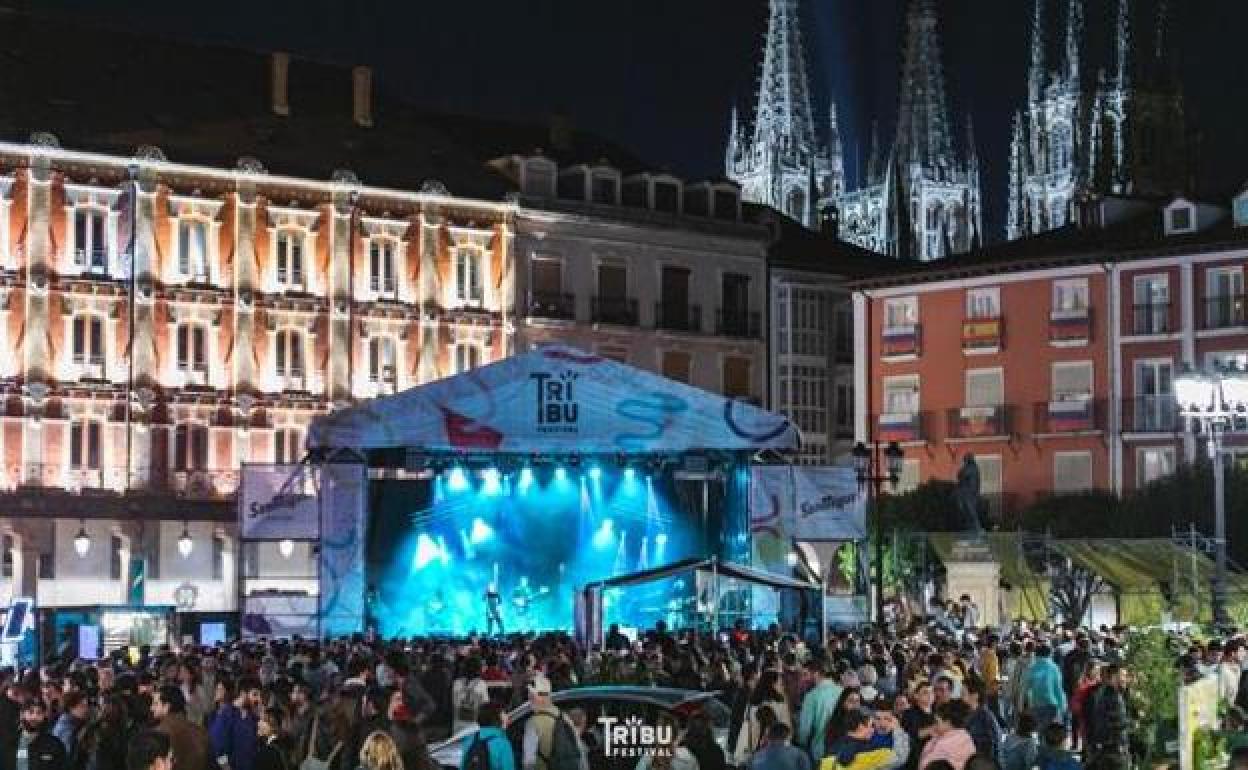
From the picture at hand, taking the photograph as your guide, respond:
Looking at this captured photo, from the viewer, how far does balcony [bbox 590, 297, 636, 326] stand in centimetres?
7594

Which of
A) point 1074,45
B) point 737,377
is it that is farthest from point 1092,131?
point 737,377

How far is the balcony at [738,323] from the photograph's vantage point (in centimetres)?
7975

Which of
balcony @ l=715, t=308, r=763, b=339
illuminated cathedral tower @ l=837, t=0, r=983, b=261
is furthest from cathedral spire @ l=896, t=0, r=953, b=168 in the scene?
balcony @ l=715, t=308, r=763, b=339

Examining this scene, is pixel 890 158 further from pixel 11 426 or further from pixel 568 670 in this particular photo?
pixel 568 670

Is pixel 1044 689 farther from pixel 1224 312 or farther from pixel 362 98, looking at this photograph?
pixel 362 98

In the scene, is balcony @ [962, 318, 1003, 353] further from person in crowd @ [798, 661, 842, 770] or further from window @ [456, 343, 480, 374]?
person in crowd @ [798, 661, 842, 770]

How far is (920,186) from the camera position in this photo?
178 metres

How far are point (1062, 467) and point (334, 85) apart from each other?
2481cm

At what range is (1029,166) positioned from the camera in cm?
17238

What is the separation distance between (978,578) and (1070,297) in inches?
957

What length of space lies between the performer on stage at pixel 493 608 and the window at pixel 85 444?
19.3 metres

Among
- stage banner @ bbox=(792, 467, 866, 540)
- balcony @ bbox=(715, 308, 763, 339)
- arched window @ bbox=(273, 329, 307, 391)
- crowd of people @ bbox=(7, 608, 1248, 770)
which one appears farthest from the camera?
balcony @ bbox=(715, 308, 763, 339)

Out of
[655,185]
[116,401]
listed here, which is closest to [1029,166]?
[655,185]

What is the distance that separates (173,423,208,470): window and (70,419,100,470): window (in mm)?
2328
